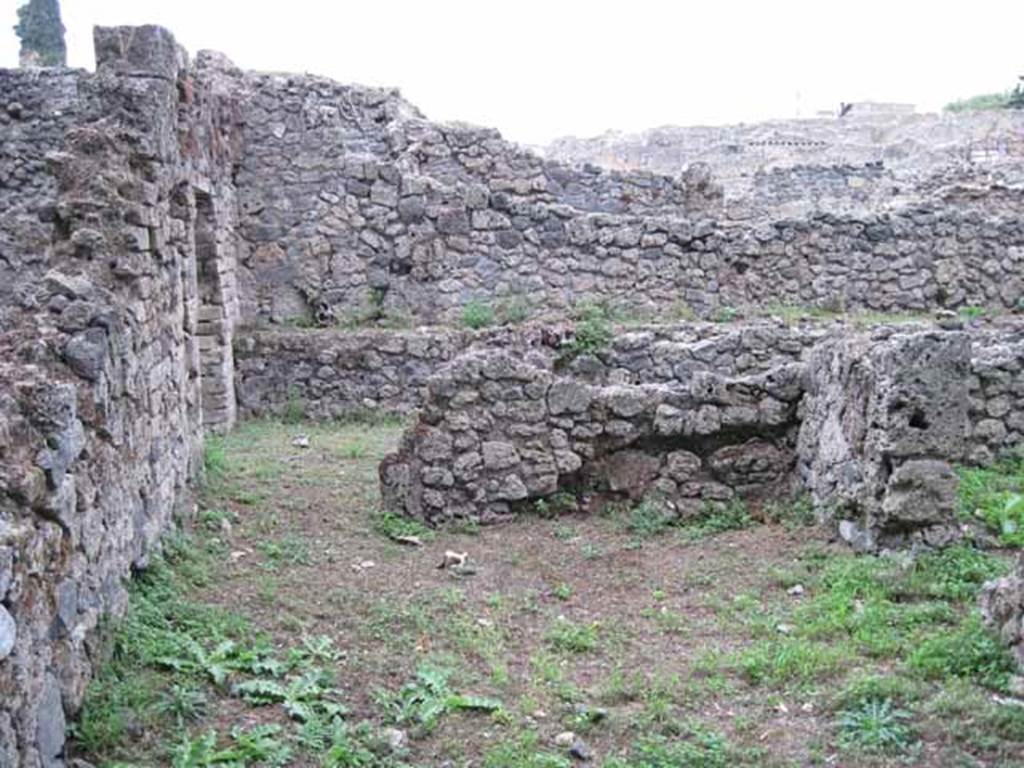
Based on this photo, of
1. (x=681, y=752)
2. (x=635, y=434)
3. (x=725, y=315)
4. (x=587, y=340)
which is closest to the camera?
(x=681, y=752)

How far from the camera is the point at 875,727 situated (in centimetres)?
436

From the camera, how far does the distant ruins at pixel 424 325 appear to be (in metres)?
4.76

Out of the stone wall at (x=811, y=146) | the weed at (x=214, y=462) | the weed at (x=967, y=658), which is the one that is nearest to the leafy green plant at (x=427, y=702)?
the weed at (x=967, y=658)

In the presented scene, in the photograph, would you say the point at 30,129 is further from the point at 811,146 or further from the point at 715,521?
the point at 811,146

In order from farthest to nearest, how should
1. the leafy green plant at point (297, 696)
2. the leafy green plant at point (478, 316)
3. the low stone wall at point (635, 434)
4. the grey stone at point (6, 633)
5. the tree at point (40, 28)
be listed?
the tree at point (40, 28) < the leafy green plant at point (478, 316) < the low stone wall at point (635, 434) < the leafy green plant at point (297, 696) < the grey stone at point (6, 633)

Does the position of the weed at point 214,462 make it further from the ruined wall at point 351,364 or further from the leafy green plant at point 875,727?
the leafy green plant at point 875,727

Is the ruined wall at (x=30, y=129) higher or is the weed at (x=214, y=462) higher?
the ruined wall at (x=30, y=129)

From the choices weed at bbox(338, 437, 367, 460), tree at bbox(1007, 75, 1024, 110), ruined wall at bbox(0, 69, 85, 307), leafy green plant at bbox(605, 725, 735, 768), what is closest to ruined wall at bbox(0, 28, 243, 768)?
weed at bbox(338, 437, 367, 460)

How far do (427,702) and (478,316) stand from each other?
26.2ft

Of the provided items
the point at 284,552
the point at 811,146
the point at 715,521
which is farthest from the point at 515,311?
the point at 811,146

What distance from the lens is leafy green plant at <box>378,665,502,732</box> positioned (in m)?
4.59

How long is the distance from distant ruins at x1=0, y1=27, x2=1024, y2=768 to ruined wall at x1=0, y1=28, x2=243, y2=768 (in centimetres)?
2

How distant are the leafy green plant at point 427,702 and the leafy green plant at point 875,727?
1491 mm

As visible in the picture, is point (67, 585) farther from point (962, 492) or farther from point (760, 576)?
point (962, 492)
